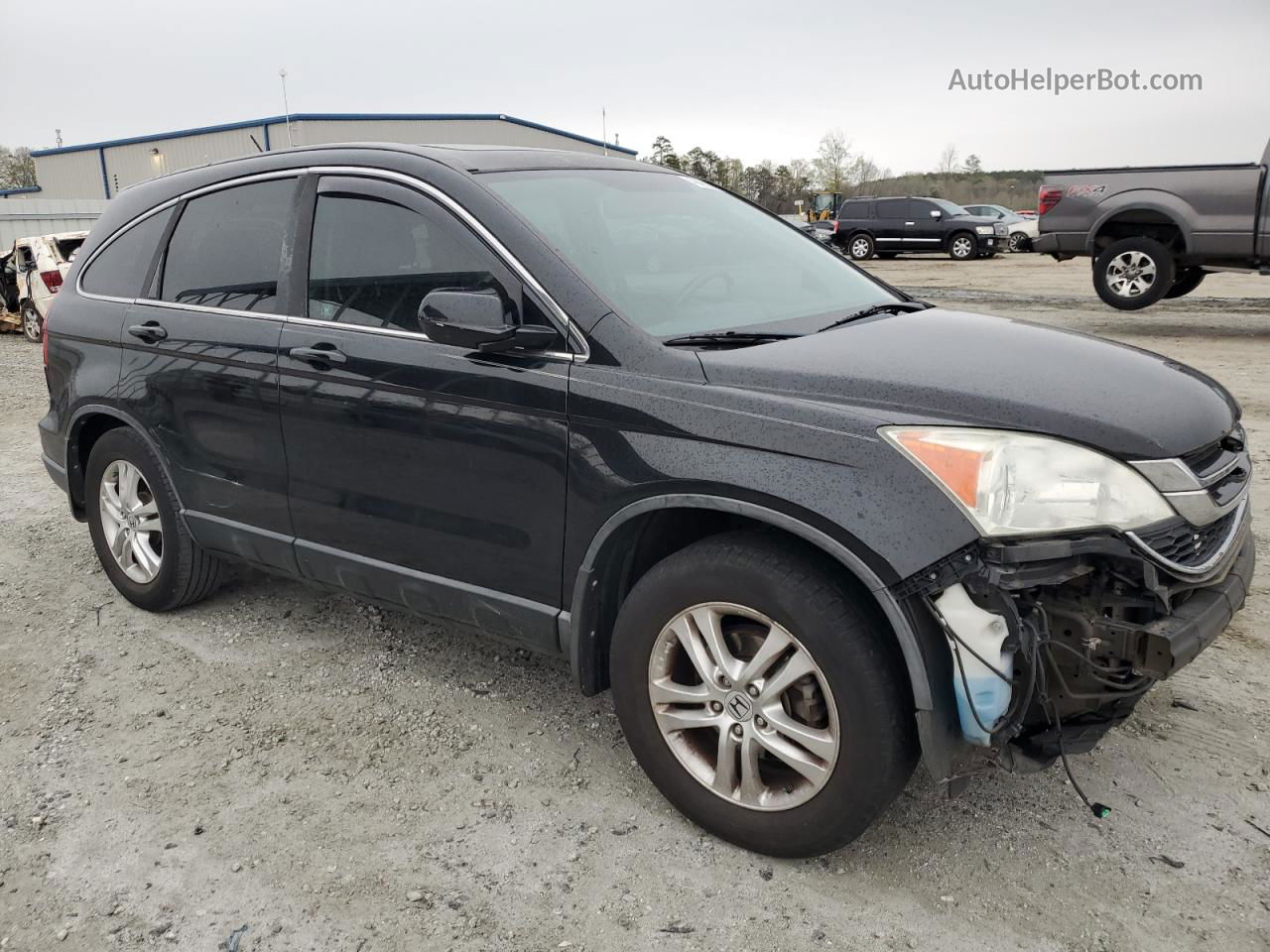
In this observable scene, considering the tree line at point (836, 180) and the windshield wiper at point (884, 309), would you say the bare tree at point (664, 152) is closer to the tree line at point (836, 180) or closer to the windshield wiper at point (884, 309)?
the tree line at point (836, 180)

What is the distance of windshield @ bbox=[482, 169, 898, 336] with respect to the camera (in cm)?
304

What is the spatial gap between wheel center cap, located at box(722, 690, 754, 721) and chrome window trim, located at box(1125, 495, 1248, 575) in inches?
38.4

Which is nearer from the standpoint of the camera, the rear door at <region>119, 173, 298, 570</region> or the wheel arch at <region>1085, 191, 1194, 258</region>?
the rear door at <region>119, 173, 298, 570</region>

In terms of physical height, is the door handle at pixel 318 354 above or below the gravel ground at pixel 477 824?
above

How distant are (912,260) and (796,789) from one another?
27.2m

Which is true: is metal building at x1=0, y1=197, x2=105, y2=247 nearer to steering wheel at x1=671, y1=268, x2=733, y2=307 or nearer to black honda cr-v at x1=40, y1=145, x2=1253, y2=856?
black honda cr-v at x1=40, y1=145, x2=1253, y2=856

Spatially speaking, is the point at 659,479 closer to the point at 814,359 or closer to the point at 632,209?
the point at 814,359

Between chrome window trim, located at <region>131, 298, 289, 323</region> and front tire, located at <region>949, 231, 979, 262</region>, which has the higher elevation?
chrome window trim, located at <region>131, 298, 289, 323</region>

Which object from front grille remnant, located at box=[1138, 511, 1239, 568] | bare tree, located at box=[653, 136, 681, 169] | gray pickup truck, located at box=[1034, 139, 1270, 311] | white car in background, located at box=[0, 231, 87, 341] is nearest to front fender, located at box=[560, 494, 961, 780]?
front grille remnant, located at box=[1138, 511, 1239, 568]

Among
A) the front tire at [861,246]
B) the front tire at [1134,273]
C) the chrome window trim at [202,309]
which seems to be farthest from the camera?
the front tire at [861,246]

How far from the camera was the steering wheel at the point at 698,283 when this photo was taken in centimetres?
311

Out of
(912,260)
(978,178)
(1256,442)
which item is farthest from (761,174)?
(1256,442)

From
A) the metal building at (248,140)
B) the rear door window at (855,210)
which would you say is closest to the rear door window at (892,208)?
the rear door window at (855,210)

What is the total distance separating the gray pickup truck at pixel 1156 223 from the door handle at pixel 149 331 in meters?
10.6
